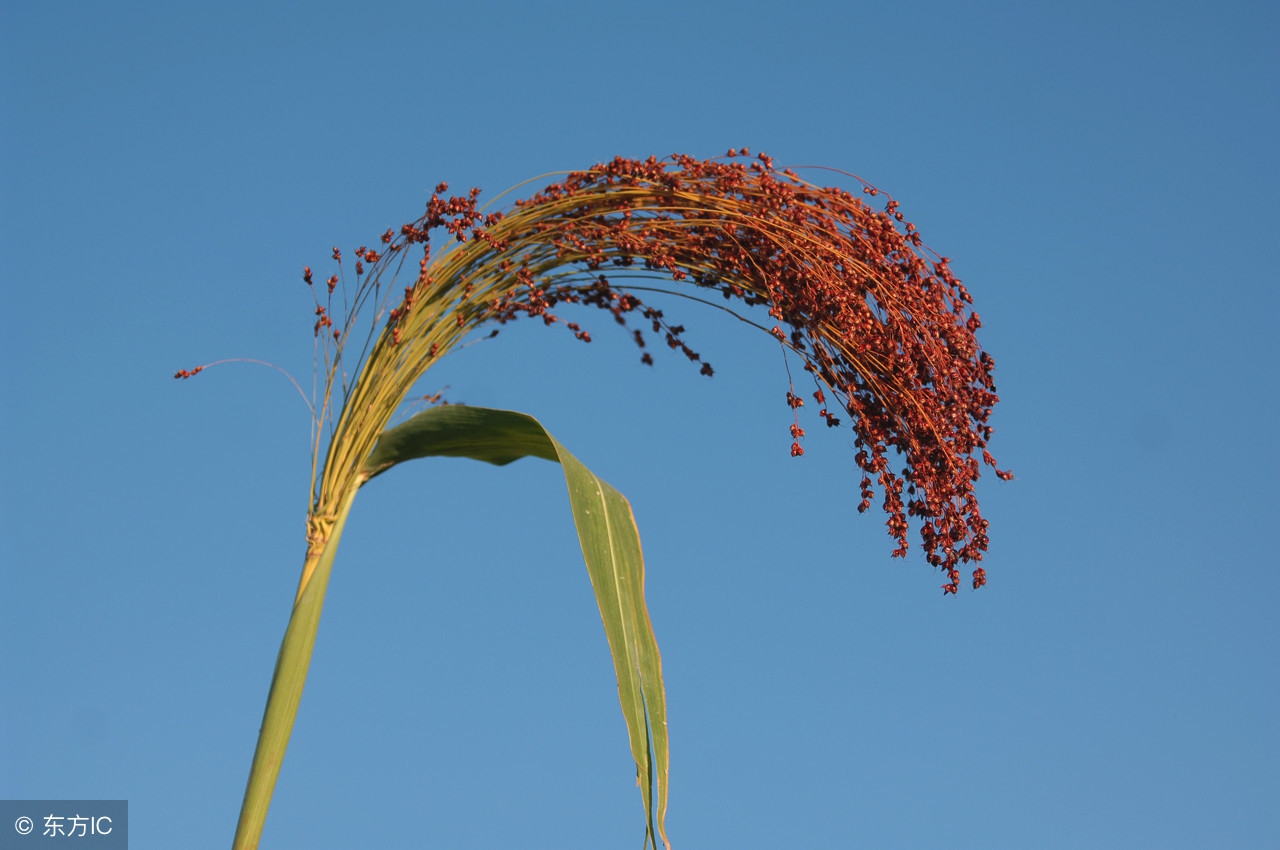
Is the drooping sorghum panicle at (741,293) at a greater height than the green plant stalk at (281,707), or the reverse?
the drooping sorghum panicle at (741,293)

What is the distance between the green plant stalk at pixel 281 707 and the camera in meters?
1.82

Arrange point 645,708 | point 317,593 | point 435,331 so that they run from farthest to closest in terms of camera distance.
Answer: point 435,331, point 317,593, point 645,708

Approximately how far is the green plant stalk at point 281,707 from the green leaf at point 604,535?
0.99 feet

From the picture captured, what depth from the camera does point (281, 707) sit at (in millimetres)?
1850

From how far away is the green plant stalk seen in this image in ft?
5.97

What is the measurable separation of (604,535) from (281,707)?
610 millimetres

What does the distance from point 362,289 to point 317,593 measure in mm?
583

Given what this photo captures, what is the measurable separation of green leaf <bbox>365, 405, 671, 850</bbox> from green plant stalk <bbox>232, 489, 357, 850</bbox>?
0.99 ft

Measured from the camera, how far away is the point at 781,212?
2061mm

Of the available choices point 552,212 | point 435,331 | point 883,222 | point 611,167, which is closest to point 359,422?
point 435,331

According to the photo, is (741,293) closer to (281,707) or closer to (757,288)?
(757,288)

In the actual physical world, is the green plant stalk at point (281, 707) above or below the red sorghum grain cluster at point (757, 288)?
below

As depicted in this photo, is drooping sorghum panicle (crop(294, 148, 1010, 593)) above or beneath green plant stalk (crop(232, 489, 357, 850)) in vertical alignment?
above

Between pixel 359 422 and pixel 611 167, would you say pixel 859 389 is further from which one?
pixel 359 422
